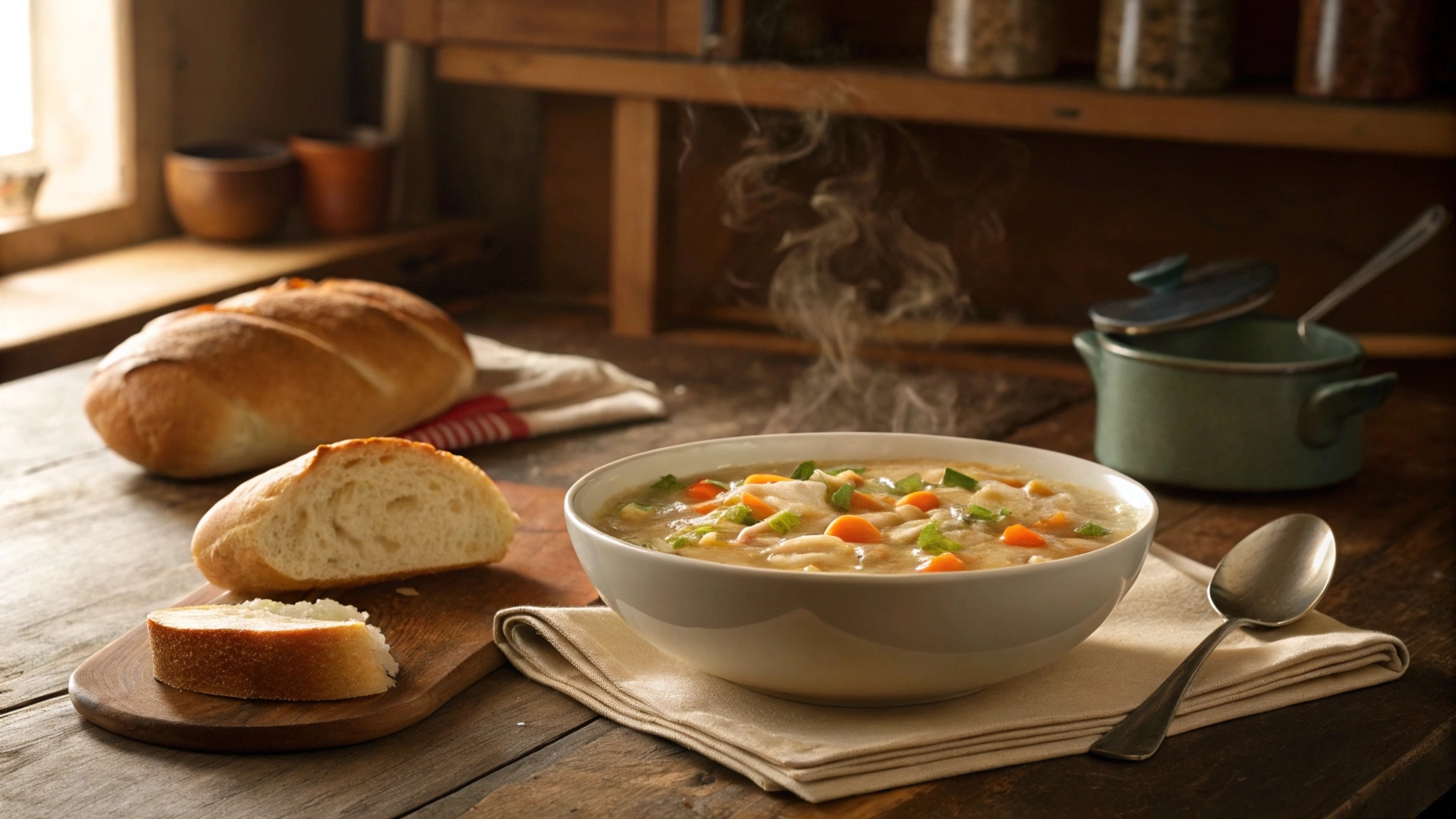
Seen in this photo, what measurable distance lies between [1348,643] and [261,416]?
3.69 feet

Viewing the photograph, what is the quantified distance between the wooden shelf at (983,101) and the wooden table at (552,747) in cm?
73

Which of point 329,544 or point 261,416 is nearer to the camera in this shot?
point 329,544

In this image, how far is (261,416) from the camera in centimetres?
164

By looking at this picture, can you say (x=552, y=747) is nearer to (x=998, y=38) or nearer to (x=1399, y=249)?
(x=1399, y=249)

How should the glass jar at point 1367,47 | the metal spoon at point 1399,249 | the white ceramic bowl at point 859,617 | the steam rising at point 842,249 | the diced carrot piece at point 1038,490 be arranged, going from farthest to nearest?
1. the steam rising at point 842,249
2. the glass jar at point 1367,47
3. the metal spoon at point 1399,249
4. the diced carrot piece at point 1038,490
5. the white ceramic bowl at point 859,617

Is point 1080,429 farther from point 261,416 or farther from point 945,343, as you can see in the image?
point 261,416

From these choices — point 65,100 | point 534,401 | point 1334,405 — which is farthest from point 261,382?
point 65,100

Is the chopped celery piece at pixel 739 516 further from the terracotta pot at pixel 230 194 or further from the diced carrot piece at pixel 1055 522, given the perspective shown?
the terracotta pot at pixel 230 194

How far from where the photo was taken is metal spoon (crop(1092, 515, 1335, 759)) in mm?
1193

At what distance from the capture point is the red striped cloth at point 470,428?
1.81 meters

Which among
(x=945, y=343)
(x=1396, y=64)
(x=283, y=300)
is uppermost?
(x=1396, y=64)

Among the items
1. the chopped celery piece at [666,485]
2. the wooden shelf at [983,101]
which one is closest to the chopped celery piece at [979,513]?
the chopped celery piece at [666,485]

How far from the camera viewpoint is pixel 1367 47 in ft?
6.95

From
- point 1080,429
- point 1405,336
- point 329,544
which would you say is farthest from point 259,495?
point 1405,336
